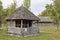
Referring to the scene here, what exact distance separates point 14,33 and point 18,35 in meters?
1.13

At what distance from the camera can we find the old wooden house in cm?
2994

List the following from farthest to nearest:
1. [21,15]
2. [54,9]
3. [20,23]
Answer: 1. [54,9]
2. [20,23]
3. [21,15]

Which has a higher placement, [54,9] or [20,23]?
[54,9]

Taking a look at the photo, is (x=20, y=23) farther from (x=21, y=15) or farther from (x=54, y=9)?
(x=54, y=9)

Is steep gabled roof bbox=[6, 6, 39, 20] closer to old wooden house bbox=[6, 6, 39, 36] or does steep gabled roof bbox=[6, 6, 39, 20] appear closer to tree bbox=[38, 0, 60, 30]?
old wooden house bbox=[6, 6, 39, 36]

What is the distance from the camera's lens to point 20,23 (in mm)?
32719

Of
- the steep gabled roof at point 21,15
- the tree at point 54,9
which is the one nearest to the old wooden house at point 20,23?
the steep gabled roof at point 21,15

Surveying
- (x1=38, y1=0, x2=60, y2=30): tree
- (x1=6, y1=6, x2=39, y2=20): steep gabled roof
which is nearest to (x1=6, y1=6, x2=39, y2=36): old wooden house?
(x1=6, y1=6, x2=39, y2=20): steep gabled roof

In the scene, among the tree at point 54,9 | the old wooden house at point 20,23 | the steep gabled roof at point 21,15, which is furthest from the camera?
the tree at point 54,9

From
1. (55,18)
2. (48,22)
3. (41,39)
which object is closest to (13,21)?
(41,39)

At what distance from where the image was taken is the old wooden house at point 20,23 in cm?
2994

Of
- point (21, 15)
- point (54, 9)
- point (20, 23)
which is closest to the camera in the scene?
point (21, 15)

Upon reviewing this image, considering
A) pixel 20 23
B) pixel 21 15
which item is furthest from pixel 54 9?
pixel 21 15

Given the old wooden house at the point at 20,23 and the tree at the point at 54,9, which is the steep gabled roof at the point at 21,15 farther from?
the tree at the point at 54,9
